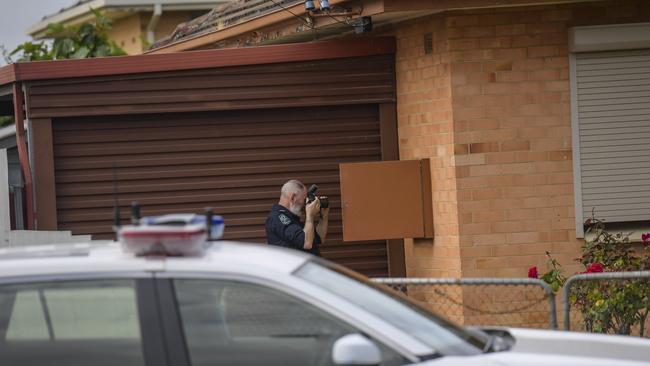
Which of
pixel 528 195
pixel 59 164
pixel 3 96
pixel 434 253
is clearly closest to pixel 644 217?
pixel 528 195

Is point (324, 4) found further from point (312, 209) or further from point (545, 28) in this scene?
point (545, 28)

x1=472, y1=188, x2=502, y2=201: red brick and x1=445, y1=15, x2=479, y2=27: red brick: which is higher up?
x1=445, y1=15, x2=479, y2=27: red brick

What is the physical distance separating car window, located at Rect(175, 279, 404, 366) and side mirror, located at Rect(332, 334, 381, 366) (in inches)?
8.8

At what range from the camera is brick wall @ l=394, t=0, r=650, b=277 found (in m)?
A: 10.0

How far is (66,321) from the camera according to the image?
4531 mm

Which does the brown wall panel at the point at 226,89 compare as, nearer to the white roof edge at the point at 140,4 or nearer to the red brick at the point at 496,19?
the red brick at the point at 496,19

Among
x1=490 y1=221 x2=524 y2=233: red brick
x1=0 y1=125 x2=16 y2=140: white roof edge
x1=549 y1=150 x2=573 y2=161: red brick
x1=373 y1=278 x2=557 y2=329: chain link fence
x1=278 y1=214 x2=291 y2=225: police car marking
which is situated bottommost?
x1=373 y1=278 x2=557 y2=329: chain link fence

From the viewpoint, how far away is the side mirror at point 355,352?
13.8 feet

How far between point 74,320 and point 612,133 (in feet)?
22.0

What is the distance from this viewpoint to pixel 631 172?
10.2 m

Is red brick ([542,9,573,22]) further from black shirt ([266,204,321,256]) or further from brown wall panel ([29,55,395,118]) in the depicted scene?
black shirt ([266,204,321,256])

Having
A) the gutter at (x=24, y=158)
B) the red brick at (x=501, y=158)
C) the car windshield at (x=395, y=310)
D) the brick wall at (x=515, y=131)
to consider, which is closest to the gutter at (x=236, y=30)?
the brick wall at (x=515, y=131)

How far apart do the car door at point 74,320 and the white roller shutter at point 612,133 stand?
6315mm

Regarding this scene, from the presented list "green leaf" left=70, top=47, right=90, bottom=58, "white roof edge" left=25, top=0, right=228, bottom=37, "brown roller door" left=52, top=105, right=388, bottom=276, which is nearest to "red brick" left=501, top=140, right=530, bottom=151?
"brown roller door" left=52, top=105, right=388, bottom=276
